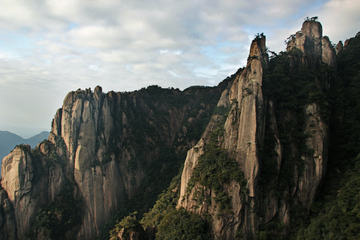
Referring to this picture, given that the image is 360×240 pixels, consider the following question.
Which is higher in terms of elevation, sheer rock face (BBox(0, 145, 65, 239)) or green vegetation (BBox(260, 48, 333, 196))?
green vegetation (BBox(260, 48, 333, 196))

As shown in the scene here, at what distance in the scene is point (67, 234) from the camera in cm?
4362

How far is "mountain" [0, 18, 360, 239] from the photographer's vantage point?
29453 millimetres

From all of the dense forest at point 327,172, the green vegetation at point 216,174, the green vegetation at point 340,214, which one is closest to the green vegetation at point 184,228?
the dense forest at point 327,172

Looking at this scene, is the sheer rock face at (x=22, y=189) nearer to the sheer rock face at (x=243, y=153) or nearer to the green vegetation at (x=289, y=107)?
the sheer rock face at (x=243, y=153)

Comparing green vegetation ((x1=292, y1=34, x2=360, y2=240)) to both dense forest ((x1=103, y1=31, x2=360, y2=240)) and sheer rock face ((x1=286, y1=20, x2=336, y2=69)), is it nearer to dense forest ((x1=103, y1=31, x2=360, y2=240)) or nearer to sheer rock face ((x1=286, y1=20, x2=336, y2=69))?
dense forest ((x1=103, y1=31, x2=360, y2=240))

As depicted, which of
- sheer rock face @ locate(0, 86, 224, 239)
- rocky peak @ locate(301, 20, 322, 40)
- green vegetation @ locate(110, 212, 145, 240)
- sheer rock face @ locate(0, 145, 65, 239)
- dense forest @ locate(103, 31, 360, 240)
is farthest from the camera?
rocky peak @ locate(301, 20, 322, 40)

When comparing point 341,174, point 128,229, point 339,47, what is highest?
point 339,47

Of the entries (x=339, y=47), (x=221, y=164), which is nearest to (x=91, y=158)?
(x=221, y=164)

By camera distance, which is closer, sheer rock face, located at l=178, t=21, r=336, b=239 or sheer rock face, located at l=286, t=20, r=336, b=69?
sheer rock face, located at l=178, t=21, r=336, b=239

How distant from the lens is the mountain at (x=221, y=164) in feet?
96.6

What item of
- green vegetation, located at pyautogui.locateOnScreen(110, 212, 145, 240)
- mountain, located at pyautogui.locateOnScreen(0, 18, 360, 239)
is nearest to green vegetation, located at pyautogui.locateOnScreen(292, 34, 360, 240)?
mountain, located at pyautogui.locateOnScreen(0, 18, 360, 239)

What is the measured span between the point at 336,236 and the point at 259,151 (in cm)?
1246

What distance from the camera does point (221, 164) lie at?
106 ft

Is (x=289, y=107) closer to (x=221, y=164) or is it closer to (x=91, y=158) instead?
(x=221, y=164)
